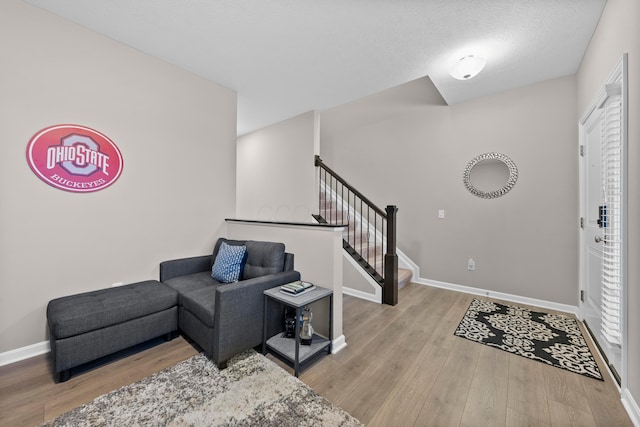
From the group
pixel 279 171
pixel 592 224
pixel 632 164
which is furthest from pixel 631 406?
pixel 279 171

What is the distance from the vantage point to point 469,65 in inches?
101

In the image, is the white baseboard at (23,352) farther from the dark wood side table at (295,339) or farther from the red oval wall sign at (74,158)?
the dark wood side table at (295,339)

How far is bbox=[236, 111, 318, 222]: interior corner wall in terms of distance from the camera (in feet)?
13.5

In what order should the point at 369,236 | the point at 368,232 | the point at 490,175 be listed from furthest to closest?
the point at 369,236 → the point at 368,232 → the point at 490,175

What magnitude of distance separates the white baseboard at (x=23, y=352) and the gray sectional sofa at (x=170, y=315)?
381 millimetres

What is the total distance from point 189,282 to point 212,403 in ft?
4.04

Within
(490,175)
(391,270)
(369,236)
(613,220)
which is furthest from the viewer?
(369,236)

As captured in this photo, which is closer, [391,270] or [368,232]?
[391,270]

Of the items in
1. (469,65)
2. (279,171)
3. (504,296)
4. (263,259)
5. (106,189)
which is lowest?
(504,296)

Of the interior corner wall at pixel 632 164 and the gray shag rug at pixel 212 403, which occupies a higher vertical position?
the interior corner wall at pixel 632 164

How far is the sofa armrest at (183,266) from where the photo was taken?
2662 millimetres

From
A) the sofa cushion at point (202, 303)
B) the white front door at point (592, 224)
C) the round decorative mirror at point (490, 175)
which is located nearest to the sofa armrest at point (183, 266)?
the sofa cushion at point (202, 303)

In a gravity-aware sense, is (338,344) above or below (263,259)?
below

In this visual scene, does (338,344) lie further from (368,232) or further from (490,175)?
(490,175)
